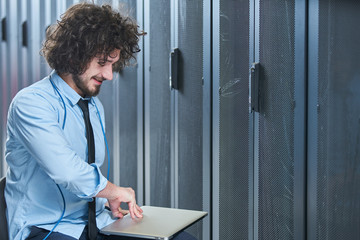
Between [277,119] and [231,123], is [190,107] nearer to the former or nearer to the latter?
[231,123]

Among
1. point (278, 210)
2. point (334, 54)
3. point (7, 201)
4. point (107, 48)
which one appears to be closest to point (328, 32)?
point (334, 54)

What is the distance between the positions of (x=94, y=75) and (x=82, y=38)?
0.14m

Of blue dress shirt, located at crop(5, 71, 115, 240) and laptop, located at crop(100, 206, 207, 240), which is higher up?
blue dress shirt, located at crop(5, 71, 115, 240)

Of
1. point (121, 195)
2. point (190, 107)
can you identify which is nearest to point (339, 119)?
point (190, 107)

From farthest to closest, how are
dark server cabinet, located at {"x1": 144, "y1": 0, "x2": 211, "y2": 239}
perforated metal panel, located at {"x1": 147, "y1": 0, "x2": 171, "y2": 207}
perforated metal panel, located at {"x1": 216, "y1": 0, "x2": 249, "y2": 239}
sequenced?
perforated metal panel, located at {"x1": 147, "y1": 0, "x2": 171, "y2": 207}, dark server cabinet, located at {"x1": 144, "y1": 0, "x2": 211, "y2": 239}, perforated metal panel, located at {"x1": 216, "y1": 0, "x2": 249, "y2": 239}

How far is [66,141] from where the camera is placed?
152 centimetres

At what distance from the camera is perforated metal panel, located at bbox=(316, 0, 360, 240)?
96.7 inches

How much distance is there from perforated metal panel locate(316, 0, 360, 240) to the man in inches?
48.8

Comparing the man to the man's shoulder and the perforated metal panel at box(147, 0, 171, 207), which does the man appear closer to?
the man's shoulder

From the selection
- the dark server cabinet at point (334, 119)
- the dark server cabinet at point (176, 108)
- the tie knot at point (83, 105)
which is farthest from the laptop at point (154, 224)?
the dark server cabinet at point (176, 108)

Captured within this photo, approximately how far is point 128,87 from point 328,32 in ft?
5.20

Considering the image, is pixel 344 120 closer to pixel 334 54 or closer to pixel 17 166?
pixel 334 54

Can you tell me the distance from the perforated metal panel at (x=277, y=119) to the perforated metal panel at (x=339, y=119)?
181 millimetres

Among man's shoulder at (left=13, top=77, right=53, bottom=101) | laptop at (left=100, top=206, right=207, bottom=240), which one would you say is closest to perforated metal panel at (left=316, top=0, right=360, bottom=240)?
laptop at (left=100, top=206, right=207, bottom=240)
